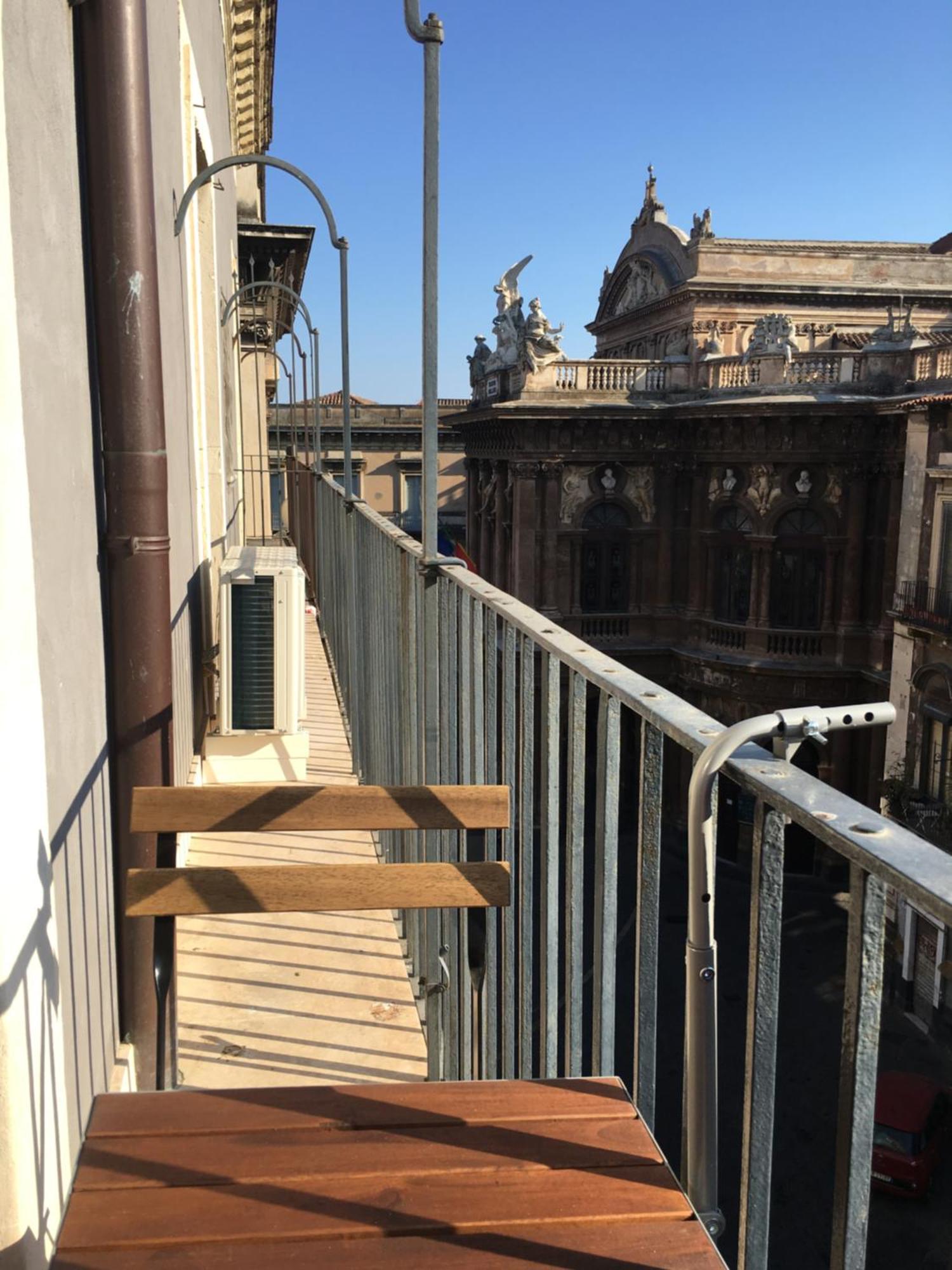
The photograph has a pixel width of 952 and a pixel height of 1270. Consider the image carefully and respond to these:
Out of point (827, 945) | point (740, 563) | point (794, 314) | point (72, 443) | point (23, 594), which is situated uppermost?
point (794, 314)

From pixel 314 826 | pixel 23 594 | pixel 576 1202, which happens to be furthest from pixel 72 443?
pixel 576 1202

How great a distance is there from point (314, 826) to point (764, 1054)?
4.09 feet

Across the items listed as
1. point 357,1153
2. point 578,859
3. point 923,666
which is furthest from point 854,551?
point 357,1153

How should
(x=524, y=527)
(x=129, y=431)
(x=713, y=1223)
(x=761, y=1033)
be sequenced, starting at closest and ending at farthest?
1. (x=761, y=1033)
2. (x=713, y=1223)
3. (x=129, y=431)
4. (x=524, y=527)

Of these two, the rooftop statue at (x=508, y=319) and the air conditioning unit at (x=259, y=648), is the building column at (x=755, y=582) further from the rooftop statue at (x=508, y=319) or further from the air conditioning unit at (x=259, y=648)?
the air conditioning unit at (x=259, y=648)

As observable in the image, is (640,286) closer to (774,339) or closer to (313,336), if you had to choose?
(774,339)

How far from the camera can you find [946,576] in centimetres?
1891

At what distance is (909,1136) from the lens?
1175 cm

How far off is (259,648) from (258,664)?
0.30 ft

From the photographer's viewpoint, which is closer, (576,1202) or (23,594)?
(576,1202)

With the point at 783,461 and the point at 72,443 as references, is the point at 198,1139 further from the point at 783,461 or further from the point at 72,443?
the point at 783,461

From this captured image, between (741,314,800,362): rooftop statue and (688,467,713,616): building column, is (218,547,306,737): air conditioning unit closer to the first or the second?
(741,314,800,362): rooftop statue

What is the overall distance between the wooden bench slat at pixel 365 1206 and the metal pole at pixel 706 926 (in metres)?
0.13

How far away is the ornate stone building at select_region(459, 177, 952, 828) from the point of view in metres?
22.4
